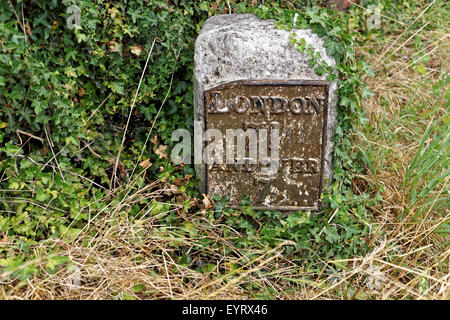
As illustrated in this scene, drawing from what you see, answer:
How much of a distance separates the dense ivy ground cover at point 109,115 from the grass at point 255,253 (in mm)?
80

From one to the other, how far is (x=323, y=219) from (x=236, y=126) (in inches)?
28.3

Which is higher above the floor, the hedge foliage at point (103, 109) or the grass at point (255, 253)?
the hedge foliage at point (103, 109)

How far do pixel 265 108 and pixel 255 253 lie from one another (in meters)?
0.78

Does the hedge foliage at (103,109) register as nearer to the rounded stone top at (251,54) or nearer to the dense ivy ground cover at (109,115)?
the dense ivy ground cover at (109,115)

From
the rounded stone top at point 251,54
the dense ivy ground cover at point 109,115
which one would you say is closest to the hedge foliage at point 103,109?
the dense ivy ground cover at point 109,115

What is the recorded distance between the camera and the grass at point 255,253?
6.89 feet

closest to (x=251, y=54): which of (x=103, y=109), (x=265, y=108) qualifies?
(x=265, y=108)

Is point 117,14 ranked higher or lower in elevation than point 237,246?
higher

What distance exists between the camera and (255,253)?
7.96 ft

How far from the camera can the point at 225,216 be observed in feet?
8.63

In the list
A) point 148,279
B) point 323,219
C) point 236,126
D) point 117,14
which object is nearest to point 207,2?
point 117,14

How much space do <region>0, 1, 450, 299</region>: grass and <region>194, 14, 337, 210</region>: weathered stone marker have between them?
0.27 m

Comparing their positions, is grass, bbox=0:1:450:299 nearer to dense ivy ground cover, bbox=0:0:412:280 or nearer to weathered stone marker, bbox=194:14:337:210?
dense ivy ground cover, bbox=0:0:412:280
